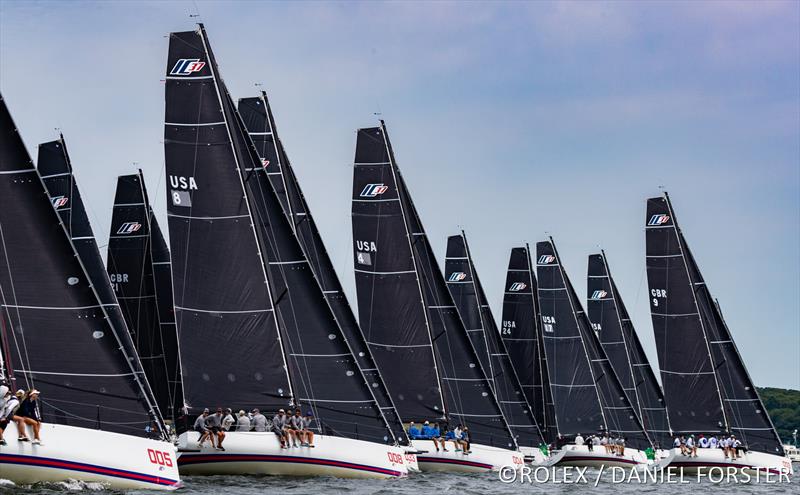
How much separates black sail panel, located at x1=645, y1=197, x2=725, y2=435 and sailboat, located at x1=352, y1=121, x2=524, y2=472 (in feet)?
37.5

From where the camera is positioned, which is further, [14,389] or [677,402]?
[677,402]

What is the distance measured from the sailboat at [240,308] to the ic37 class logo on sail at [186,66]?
3cm

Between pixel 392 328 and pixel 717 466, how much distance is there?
45.8 feet

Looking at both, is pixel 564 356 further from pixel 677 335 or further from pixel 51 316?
pixel 51 316

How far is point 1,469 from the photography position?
24875mm

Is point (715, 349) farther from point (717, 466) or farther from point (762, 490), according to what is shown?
point (762, 490)

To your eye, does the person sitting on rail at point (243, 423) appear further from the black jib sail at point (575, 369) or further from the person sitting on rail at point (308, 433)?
the black jib sail at point (575, 369)

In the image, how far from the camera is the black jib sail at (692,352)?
5544 cm

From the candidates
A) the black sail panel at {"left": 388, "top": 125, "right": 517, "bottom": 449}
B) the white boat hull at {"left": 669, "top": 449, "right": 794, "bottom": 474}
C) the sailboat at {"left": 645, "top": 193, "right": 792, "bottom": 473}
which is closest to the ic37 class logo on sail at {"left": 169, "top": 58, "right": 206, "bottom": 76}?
the black sail panel at {"left": 388, "top": 125, "right": 517, "bottom": 449}

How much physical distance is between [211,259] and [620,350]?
41162 mm

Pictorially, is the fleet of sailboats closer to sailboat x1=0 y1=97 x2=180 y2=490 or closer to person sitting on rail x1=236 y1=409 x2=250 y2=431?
sailboat x1=0 y1=97 x2=180 y2=490

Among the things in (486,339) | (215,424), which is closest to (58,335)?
(215,424)

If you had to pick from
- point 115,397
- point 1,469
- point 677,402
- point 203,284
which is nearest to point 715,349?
point 677,402

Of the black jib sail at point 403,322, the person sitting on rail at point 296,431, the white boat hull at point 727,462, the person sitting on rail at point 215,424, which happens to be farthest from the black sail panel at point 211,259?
the white boat hull at point 727,462
